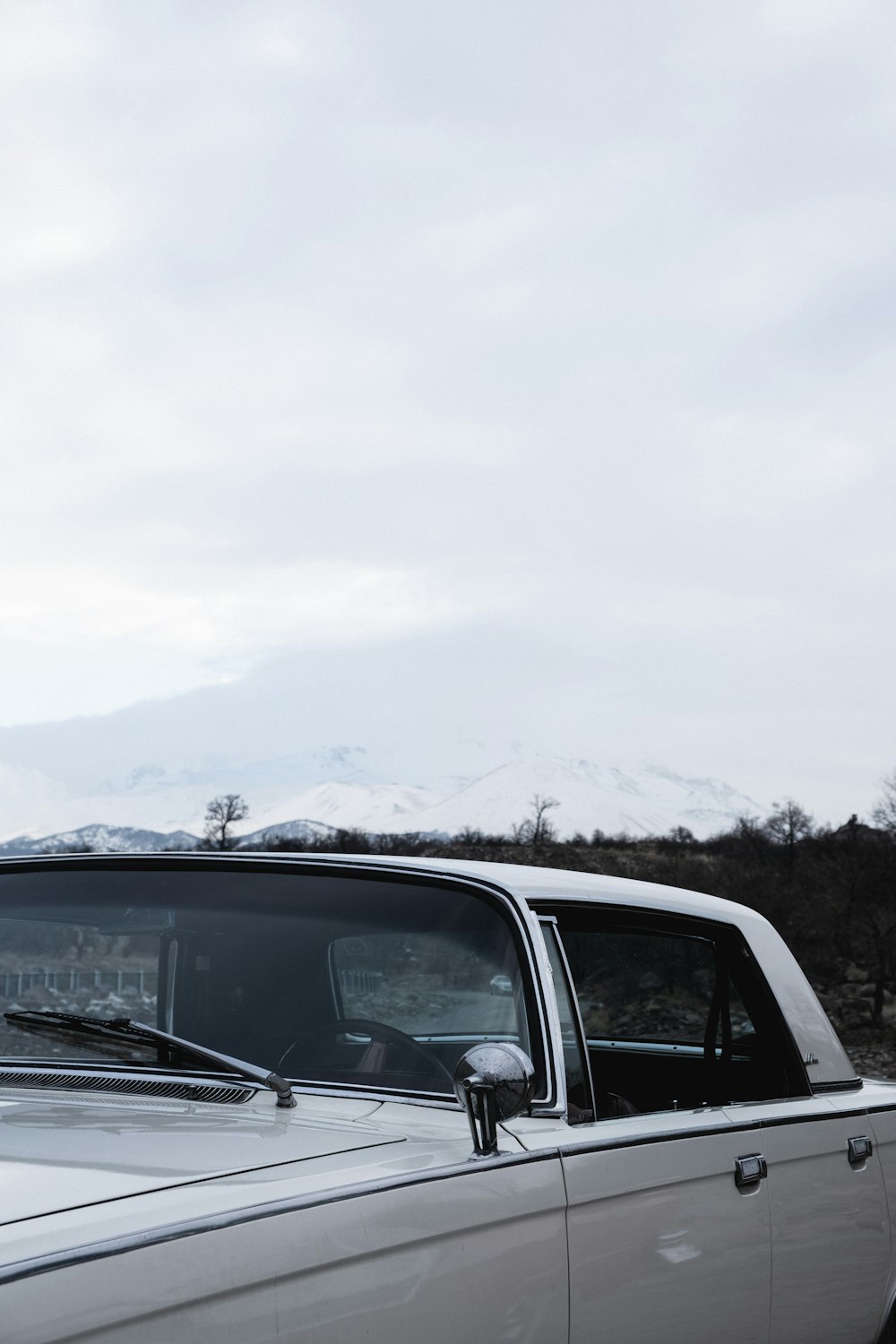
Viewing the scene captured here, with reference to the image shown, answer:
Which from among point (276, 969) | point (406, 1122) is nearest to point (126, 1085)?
point (276, 969)

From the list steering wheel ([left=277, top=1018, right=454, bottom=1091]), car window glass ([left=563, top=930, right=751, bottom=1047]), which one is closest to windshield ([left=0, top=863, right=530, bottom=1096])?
steering wheel ([left=277, top=1018, right=454, bottom=1091])

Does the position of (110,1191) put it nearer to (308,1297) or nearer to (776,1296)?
(308,1297)

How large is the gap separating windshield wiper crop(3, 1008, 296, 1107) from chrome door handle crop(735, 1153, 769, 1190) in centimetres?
120

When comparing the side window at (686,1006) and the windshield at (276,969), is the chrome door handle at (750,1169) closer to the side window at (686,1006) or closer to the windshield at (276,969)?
the side window at (686,1006)

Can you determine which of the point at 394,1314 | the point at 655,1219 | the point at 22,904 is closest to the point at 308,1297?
the point at 394,1314

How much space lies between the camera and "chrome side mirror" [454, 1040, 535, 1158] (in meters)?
2.38

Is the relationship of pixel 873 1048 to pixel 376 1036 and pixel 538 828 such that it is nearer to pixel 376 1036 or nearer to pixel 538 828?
pixel 376 1036

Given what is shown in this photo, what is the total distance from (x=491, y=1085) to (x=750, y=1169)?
124cm

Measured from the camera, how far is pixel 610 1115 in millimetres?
3193

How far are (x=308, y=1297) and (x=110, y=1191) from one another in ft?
1.13

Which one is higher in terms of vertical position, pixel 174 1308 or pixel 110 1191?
pixel 110 1191

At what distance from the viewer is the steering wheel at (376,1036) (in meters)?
2.88

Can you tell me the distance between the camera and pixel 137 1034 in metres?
2.95

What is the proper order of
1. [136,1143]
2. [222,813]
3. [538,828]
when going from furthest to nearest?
[538,828] → [222,813] → [136,1143]
